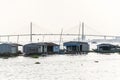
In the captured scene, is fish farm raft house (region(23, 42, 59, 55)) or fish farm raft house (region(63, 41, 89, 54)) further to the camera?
fish farm raft house (region(63, 41, 89, 54))

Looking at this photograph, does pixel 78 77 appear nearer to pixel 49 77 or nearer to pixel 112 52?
pixel 49 77

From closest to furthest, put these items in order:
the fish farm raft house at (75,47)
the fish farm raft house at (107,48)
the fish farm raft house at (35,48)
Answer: the fish farm raft house at (35,48)
the fish farm raft house at (75,47)
the fish farm raft house at (107,48)

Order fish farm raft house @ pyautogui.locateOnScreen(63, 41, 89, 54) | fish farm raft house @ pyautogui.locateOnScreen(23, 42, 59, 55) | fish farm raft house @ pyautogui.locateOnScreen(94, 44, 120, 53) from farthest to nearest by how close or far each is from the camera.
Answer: fish farm raft house @ pyautogui.locateOnScreen(94, 44, 120, 53) < fish farm raft house @ pyautogui.locateOnScreen(63, 41, 89, 54) < fish farm raft house @ pyautogui.locateOnScreen(23, 42, 59, 55)

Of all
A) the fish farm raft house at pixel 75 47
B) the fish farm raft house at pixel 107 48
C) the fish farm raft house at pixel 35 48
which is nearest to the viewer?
the fish farm raft house at pixel 35 48

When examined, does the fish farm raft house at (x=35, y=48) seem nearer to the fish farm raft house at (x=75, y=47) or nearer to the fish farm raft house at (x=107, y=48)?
the fish farm raft house at (x=75, y=47)

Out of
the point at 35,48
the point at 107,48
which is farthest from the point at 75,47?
the point at 35,48

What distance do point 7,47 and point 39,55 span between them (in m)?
7.54

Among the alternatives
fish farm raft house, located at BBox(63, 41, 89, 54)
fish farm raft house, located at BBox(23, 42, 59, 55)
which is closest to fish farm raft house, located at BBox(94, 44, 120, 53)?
fish farm raft house, located at BBox(63, 41, 89, 54)

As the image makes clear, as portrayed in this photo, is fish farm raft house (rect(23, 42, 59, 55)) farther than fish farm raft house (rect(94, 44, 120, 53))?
No

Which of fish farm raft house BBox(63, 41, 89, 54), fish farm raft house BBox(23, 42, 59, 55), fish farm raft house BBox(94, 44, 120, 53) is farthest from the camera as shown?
fish farm raft house BBox(94, 44, 120, 53)

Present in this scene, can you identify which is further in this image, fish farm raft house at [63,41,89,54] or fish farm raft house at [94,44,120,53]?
fish farm raft house at [94,44,120,53]

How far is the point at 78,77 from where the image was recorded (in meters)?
46.7

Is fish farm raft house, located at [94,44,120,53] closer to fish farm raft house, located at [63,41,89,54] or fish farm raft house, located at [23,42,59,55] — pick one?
fish farm raft house, located at [63,41,89,54]

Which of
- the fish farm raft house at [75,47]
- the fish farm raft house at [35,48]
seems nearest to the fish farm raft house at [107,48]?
the fish farm raft house at [75,47]
